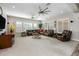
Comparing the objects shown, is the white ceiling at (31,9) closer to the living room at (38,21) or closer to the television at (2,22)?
the living room at (38,21)

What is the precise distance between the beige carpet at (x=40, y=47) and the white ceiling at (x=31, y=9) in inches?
34.5

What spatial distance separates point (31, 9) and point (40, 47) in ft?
5.40

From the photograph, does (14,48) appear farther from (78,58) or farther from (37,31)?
(78,58)

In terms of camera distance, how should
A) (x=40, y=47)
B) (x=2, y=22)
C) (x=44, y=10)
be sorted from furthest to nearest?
(x=40, y=47)
(x=44, y=10)
(x=2, y=22)

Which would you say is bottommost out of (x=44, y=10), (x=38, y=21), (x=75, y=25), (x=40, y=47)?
(x=40, y=47)

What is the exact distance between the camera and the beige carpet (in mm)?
3148

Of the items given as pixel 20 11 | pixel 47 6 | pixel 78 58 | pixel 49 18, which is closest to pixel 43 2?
pixel 47 6

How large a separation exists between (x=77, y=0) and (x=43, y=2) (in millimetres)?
1051

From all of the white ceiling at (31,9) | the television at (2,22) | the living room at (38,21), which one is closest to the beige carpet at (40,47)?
the living room at (38,21)

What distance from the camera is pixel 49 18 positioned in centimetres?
318

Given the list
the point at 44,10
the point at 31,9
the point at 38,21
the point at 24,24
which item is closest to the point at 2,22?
the point at 24,24

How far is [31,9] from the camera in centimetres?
298

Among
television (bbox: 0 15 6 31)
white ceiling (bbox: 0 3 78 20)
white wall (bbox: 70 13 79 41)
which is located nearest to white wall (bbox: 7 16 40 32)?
white ceiling (bbox: 0 3 78 20)

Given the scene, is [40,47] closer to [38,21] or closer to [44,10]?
[38,21]
